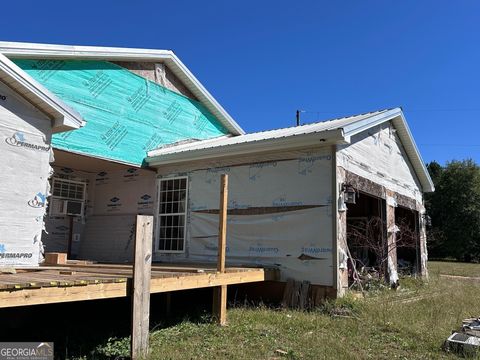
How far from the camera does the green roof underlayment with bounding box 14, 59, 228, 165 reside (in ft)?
34.9

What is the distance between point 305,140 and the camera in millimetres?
9250

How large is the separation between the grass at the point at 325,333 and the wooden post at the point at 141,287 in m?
0.25

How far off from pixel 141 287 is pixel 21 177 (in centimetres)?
382

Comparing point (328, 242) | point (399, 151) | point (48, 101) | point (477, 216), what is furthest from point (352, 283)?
point (477, 216)

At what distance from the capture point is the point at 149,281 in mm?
5656

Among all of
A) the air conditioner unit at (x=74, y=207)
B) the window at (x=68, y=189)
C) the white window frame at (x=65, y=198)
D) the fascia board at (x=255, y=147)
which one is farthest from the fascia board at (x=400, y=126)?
the window at (x=68, y=189)

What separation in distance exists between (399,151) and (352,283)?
5568 mm

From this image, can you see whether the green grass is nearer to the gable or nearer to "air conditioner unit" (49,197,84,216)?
the gable

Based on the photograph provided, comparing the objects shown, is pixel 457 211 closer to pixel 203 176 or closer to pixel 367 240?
pixel 367 240

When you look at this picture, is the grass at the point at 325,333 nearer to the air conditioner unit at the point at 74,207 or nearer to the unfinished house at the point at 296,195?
the unfinished house at the point at 296,195

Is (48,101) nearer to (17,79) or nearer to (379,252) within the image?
(17,79)

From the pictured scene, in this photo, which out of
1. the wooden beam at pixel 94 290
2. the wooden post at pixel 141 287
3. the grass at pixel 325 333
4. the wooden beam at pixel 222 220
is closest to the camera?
the wooden beam at pixel 94 290

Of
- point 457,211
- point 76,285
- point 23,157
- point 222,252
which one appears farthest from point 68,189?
point 457,211

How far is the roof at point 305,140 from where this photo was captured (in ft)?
29.8
